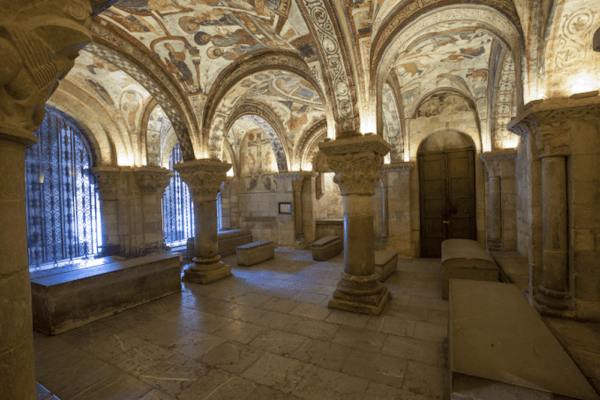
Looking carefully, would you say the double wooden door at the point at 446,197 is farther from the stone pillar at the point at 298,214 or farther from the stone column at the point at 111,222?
the stone column at the point at 111,222

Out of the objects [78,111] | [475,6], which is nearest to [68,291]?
[78,111]

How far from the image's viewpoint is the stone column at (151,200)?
950cm

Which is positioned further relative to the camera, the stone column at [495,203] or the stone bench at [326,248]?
the stone bench at [326,248]

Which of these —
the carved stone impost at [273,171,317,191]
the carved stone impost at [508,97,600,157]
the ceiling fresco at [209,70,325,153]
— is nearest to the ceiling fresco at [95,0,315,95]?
the ceiling fresco at [209,70,325,153]

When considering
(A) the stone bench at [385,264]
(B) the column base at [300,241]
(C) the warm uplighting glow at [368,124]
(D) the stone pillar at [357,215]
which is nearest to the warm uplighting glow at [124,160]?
(B) the column base at [300,241]

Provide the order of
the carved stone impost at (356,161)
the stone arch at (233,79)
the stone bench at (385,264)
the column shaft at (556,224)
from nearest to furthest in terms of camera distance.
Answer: the column shaft at (556,224) → the carved stone impost at (356,161) → the stone arch at (233,79) → the stone bench at (385,264)

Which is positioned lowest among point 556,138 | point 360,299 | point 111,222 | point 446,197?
point 360,299

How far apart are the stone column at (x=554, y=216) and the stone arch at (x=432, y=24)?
136 centimetres

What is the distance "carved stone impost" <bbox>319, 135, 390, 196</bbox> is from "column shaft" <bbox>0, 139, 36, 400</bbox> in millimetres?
4087

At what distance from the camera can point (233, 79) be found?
6.69m

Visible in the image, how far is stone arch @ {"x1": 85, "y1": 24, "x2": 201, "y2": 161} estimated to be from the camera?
530cm

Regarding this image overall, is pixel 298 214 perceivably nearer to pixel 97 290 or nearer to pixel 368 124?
pixel 368 124

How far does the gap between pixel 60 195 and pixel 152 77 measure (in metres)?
5.82

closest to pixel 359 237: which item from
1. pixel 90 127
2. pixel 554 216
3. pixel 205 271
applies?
pixel 554 216
